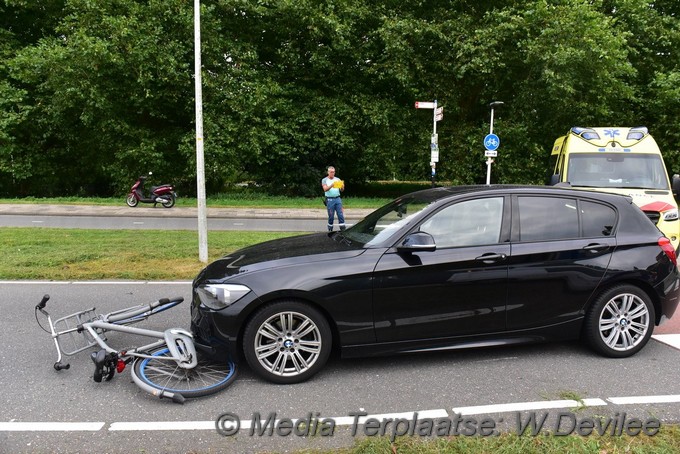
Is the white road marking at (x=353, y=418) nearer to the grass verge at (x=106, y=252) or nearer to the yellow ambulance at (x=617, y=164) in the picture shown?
the grass verge at (x=106, y=252)

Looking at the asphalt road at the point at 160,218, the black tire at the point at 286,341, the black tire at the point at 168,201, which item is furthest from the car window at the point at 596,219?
the black tire at the point at 168,201

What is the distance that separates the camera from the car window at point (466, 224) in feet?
13.8

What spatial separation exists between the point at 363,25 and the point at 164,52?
851 cm

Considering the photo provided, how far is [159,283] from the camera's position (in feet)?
23.5

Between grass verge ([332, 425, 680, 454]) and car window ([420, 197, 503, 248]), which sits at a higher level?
car window ([420, 197, 503, 248])

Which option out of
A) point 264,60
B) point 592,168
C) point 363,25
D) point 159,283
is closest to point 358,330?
point 159,283

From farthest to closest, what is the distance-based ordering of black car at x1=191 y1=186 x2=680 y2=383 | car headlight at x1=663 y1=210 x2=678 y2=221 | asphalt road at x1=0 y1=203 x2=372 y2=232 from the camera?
1. asphalt road at x1=0 y1=203 x2=372 y2=232
2. car headlight at x1=663 y1=210 x2=678 y2=221
3. black car at x1=191 y1=186 x2=680 y2=383

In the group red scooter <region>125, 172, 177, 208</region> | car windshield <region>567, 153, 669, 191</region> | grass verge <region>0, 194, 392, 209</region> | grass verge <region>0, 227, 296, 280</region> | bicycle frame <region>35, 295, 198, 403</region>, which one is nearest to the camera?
bicycle frame <region>35, 295, 198, 403</region>

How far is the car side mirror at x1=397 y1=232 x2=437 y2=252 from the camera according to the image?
3883mm

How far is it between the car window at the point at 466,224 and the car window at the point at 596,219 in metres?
0.86

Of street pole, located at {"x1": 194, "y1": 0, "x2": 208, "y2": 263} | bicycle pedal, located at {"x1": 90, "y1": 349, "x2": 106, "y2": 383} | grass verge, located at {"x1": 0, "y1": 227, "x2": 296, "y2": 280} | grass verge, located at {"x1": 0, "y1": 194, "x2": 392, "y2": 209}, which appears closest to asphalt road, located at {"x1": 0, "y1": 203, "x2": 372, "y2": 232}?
grass verge, located at {"x1": 0, "y1": 194, "x2": 392, "y2": 209}

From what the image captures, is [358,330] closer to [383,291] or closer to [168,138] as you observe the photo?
[383,291]

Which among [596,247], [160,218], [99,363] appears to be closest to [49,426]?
[99,363]

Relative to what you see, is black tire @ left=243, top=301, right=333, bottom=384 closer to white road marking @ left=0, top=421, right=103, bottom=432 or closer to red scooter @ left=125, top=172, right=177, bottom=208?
white road marking @ left=0, top=421, right=103, bottom=432
